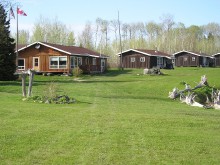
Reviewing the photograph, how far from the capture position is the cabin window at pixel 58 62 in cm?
4301

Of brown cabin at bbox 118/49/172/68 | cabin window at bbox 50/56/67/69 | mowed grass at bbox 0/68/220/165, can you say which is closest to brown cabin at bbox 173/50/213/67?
brown cabin at bbox 118/49/172/68

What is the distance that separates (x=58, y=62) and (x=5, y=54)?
9945mm

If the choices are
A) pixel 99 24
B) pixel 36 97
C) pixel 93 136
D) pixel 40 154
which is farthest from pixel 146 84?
pixel 99 24

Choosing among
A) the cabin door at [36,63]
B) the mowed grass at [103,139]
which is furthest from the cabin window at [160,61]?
the mowed grass at [103,139]

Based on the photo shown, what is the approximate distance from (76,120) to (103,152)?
3.59 meters

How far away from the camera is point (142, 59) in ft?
193

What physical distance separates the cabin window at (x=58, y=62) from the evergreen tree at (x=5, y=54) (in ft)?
29.4

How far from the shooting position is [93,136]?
8.41m

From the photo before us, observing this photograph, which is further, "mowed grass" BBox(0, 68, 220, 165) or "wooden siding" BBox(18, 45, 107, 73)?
"wooden siding" BBox(18, 45, 107, 73)

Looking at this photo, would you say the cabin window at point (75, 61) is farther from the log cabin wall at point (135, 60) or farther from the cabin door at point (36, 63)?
the log cabin wall at point (135, 60)

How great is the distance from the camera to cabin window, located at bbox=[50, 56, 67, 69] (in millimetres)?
43009

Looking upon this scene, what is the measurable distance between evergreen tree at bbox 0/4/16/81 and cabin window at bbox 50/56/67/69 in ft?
29.4

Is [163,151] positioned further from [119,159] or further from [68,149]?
[68,149]

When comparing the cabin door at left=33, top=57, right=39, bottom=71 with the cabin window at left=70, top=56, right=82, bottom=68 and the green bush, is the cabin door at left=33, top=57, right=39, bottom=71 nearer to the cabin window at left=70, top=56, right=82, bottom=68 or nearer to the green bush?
the cabin window at left=70, top=56, right=82, bottom=68
